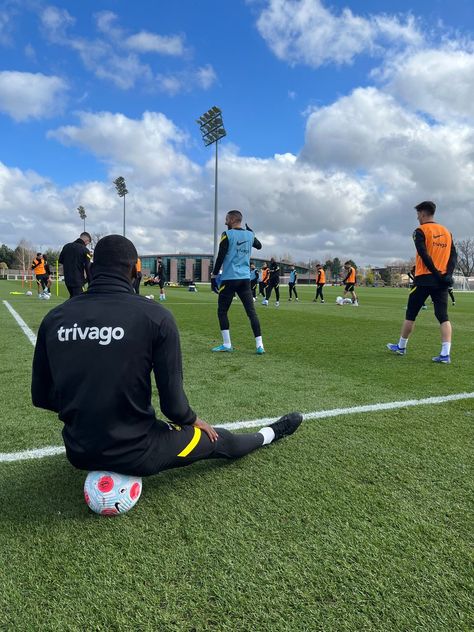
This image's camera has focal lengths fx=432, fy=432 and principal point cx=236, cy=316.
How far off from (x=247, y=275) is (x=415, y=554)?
519 cm

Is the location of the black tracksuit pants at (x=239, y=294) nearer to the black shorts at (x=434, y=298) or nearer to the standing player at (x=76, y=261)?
the black shorts at (x=434, y=298)

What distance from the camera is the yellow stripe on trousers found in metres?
2.45

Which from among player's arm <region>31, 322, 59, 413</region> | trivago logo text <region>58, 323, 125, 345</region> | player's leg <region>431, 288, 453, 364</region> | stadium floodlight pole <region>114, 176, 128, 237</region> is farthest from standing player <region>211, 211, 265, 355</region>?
stadium floodlight pole <region>114, 176, 128, 237</region>

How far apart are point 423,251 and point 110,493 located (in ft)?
17.4

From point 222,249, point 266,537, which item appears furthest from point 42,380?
point 222,249

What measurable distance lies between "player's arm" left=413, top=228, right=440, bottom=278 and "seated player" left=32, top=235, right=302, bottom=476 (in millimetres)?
4767

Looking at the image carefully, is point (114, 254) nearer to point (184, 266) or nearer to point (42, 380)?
point (42, 380)

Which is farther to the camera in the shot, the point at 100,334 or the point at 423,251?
the point at 423,251

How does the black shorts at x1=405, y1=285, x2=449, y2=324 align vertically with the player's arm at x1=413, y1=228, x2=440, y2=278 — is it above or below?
below

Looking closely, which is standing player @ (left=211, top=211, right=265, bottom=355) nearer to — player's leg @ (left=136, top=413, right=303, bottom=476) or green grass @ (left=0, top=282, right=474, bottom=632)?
green grass @ (left=0, top=282, right=474, bottom=632)

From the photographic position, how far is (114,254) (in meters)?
2.29

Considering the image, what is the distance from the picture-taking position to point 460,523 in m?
2.16

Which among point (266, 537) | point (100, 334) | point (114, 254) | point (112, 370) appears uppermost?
point (114, 254)

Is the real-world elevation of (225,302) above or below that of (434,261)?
below
